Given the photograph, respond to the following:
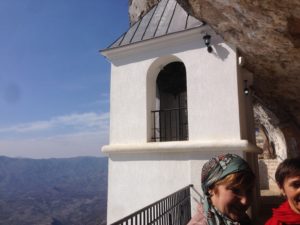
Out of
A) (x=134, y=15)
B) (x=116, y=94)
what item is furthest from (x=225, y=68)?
(x=134, y=15)

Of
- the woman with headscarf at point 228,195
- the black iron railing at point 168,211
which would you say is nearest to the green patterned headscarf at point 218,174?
the woman with headscarf at point 228,195

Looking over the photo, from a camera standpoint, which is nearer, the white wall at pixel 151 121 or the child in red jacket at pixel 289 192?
the child in red jacket at pixel 289 192

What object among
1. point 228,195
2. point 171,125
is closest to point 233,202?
point 228,195

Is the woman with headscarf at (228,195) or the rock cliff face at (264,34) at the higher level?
the rock cliff face at (264,34)

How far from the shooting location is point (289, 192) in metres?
2.66

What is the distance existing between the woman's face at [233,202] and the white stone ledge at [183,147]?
499 cm

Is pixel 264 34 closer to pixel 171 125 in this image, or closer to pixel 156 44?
pixel 156 44

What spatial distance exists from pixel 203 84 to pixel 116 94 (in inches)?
111

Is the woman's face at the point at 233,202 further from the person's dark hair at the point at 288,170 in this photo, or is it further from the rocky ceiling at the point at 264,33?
the rocky ceiling at the point at 264,33

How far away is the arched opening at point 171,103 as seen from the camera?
9.27 metres

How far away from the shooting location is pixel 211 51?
746 cm

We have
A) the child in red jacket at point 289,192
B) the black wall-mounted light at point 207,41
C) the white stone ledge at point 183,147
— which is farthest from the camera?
the black wall-mounted light at point 207,41

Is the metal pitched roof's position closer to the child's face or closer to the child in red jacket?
the child in red jacket

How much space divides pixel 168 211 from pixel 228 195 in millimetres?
4313
